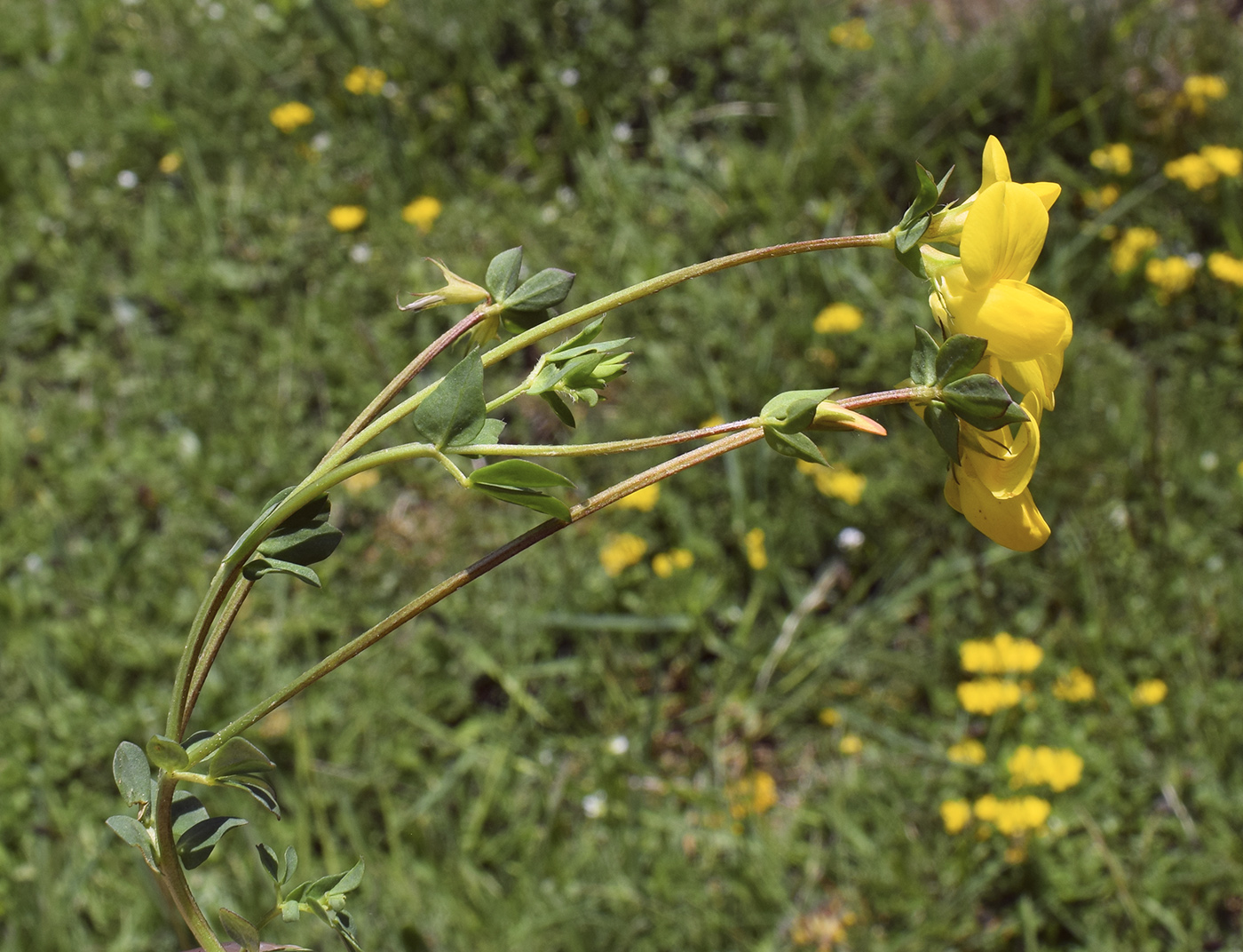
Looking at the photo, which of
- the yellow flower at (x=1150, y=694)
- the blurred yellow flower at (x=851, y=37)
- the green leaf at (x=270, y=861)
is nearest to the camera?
the green leaf at (x=270, y=861)

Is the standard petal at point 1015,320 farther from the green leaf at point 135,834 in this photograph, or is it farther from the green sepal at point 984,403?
the green leaf at point 135,834

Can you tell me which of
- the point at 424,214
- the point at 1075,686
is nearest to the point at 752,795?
the point at 1075,686

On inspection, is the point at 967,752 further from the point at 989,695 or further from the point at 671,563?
the point at 671,563

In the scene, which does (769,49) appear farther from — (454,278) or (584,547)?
(454,278)

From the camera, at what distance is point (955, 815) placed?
5.63 ft

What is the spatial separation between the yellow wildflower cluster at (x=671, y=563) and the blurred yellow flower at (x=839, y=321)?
1.94 feet

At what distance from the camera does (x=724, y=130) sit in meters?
2.76

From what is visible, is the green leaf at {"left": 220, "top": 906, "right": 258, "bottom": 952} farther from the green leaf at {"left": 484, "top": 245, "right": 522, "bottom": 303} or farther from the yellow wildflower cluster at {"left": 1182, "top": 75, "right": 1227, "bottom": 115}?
the yellow wildflower cluster at {"left": 1182, "top": 75, "right": 1227, "bottom": 115}

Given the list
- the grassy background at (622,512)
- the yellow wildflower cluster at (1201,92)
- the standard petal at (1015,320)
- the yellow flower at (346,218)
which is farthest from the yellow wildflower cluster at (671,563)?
the yellow wildflower cluster at (1201,92)

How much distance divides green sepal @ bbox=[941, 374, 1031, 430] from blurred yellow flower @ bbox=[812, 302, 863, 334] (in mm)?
1774

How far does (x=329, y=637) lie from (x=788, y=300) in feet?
4.17

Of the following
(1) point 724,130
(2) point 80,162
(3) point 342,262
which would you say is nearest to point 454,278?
(3) point 342,262

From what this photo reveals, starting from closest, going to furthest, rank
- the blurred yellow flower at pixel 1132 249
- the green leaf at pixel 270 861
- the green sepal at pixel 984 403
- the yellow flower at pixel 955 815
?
the green sepal at pixel 984 403 → the green leaf at pixel 270 861 → the yellow flower at pixel 955 815 → the blurred yellow flower at pixel 1132 249

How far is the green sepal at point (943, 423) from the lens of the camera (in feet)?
1.68
